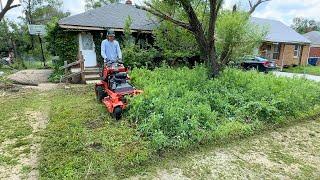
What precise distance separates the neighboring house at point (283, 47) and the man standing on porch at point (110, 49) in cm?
1660

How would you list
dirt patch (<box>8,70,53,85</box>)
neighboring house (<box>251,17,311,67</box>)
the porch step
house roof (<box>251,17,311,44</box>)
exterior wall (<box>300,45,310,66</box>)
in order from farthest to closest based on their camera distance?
exterior wall (<box>300,45,310,66</box>)
neighboring house (<box>251,17,311,67</box>)
house roof (<box>251,17,311,44</box>)
the porch step
dirt patch (<box>8,70,53,85</box>)

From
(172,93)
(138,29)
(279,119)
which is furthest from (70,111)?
(138,29)

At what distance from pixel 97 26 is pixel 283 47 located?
16360 mm

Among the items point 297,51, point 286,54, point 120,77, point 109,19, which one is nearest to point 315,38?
point 297,51

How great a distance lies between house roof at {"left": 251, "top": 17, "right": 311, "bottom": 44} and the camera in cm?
2184

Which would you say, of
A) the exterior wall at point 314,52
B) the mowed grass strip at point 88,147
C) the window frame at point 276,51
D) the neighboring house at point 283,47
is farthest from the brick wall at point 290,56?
the mowed grass strip at point 88,147

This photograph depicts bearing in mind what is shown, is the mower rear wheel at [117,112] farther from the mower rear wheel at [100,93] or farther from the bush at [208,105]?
the mower rear wheel at [100,93]

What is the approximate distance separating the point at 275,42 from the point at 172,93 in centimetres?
1733

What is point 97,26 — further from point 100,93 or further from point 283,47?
point 283,47

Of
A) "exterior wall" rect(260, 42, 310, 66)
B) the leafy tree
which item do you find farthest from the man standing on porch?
"exterior wall" rect(260, 42, 310, 66)

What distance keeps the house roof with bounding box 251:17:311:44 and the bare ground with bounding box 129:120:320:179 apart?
17205 millimetres

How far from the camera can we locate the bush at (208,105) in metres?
5.19

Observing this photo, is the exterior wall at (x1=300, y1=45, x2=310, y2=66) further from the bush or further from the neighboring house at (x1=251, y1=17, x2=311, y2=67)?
the bush

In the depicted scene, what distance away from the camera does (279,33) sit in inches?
924
